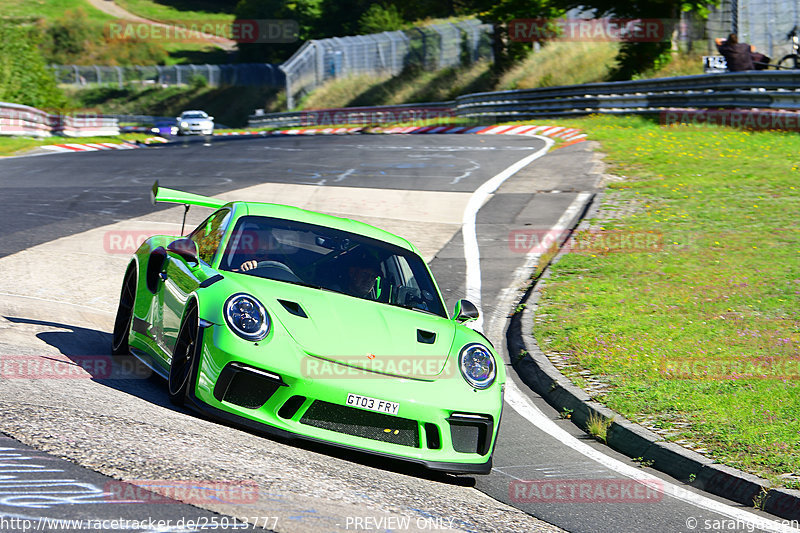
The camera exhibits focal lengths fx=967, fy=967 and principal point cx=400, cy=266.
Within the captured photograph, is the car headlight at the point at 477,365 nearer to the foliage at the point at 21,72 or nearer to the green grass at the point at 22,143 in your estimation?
the green grass at the point at 22,143

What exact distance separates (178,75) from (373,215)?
2863 inches

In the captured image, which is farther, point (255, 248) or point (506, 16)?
point (506, 16)

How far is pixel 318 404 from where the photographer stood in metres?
5.44

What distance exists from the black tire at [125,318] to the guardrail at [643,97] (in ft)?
59.7

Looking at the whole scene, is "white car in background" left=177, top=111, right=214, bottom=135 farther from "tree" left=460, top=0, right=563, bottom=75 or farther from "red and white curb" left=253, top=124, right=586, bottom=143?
"tree" left=460, top=0, right=563, bottom=75

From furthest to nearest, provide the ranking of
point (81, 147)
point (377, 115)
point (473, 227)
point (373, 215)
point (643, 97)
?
point (377, 115) < point (643, 97) < point (81, 147) < point (373, 215) < point (473, 227)

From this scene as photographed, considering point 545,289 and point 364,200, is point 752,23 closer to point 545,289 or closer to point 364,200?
point 364,200

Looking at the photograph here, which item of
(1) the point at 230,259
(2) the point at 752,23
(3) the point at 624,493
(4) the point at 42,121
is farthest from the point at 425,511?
(2) the point at 752,23

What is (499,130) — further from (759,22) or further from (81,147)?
(759,22)

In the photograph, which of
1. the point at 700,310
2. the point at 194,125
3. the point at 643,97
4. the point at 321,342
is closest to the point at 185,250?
the point at 321,342

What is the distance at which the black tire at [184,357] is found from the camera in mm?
5715

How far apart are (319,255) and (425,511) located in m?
2.56

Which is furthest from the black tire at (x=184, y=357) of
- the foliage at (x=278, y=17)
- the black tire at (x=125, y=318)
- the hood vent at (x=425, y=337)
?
the foliage at (x=278, y=17)

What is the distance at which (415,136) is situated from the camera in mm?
Answer: 29688
